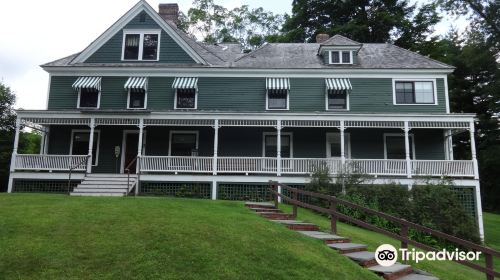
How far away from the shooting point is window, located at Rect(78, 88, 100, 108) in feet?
73.7

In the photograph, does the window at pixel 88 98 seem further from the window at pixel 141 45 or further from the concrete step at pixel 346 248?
the concrete step at pixel 346 248

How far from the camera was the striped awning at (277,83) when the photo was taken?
22.0 meters

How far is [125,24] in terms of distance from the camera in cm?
2319

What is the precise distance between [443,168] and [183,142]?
1283 centimetres

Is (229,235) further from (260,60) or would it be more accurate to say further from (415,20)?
(415,20)

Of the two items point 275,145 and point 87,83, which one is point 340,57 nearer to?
point 275,145

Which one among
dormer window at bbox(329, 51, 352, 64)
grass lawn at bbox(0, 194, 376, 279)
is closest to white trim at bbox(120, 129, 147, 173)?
dormer window at bbox(329, 51, 352, 64)

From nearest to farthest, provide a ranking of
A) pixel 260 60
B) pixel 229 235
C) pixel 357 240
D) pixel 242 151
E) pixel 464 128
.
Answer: pixel 229 235 < pixel 357 240 < pixel 464 128 < pixel 242 151 < pixel 260 60

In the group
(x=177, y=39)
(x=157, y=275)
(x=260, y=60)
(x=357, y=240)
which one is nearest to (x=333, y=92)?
(x=260, y=60)

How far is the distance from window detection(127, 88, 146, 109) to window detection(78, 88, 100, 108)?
5.82ft

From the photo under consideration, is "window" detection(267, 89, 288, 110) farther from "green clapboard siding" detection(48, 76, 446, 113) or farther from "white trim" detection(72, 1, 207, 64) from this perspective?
"white trim" detection(72, 1, 207, 64)

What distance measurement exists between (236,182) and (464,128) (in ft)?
35.8

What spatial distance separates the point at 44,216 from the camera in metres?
9.66

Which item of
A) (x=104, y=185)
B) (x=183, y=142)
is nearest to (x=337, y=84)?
(x=183, y=142)
